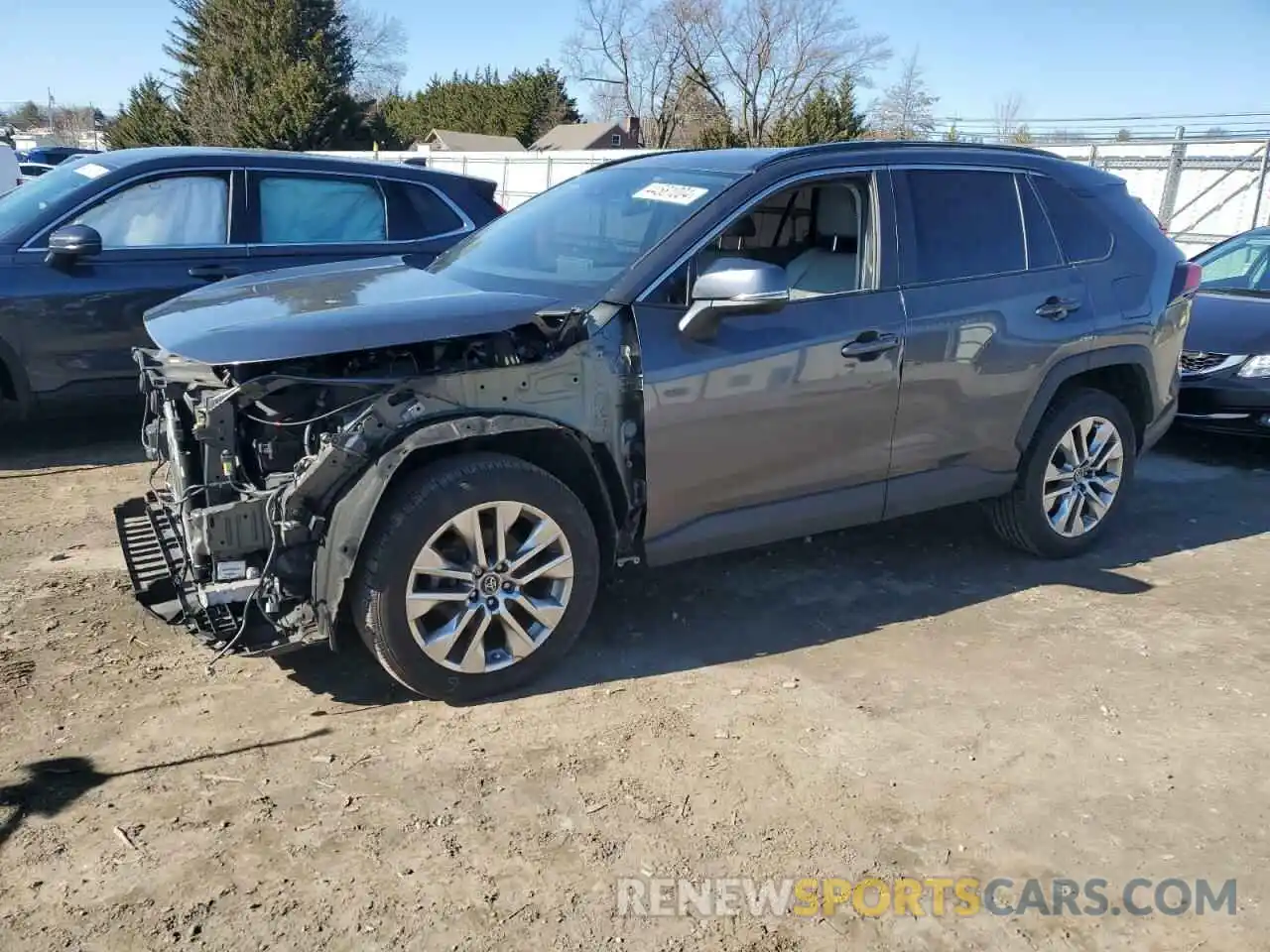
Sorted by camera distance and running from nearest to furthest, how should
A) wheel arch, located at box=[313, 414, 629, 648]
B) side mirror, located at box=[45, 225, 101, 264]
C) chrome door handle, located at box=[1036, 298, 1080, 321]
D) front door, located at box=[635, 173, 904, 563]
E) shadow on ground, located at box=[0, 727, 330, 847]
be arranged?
1. shadow on ground, located at box=[0, 727, 330, 847]
2. wheel arch, located at box=[313, 414, 629, 648]
3. front door, located at box=[635, 173, 904, 563]
4. chrome door handle, located at box=[1036, 298, 1080, 321]
5. side mirror, located at box=[45, 225, 101, 264]

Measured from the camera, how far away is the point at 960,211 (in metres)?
4.64

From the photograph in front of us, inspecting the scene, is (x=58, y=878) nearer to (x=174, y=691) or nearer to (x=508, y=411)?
(x=174, y=691)

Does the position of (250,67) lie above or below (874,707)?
above

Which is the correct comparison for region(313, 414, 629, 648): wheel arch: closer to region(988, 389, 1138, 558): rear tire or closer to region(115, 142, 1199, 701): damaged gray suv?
region(115, 142, 1199, 701): damaged gray suv

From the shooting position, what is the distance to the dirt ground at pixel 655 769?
104 inches

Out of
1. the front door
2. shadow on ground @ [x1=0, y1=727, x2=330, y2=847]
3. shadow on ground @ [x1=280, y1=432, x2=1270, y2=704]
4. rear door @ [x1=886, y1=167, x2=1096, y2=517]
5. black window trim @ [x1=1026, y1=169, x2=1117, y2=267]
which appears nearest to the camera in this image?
shadow on ground @ [x1=0, y1=727, x2=330, y2=847]

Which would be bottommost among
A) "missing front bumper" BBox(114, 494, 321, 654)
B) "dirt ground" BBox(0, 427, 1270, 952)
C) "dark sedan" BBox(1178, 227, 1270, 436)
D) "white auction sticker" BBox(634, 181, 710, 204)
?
"dirt ground" BBox(0, 427, 1270, 952)

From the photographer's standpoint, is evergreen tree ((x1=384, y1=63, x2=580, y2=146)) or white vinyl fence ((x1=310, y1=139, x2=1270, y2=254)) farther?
evergreen tree ((x1=384, y1=63, x2=580, y2=146))

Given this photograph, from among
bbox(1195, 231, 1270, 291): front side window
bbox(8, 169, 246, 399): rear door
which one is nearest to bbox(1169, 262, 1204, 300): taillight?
bbox(1195, 231, 1270, 291): front side window

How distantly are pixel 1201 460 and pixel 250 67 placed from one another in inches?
1619

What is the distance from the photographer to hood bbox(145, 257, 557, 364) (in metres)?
3.21

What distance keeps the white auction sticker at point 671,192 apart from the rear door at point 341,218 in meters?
2.45

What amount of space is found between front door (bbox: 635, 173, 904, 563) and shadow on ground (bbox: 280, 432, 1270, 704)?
16.2 inches

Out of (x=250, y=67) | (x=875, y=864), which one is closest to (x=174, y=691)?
(x=875, y=864)
